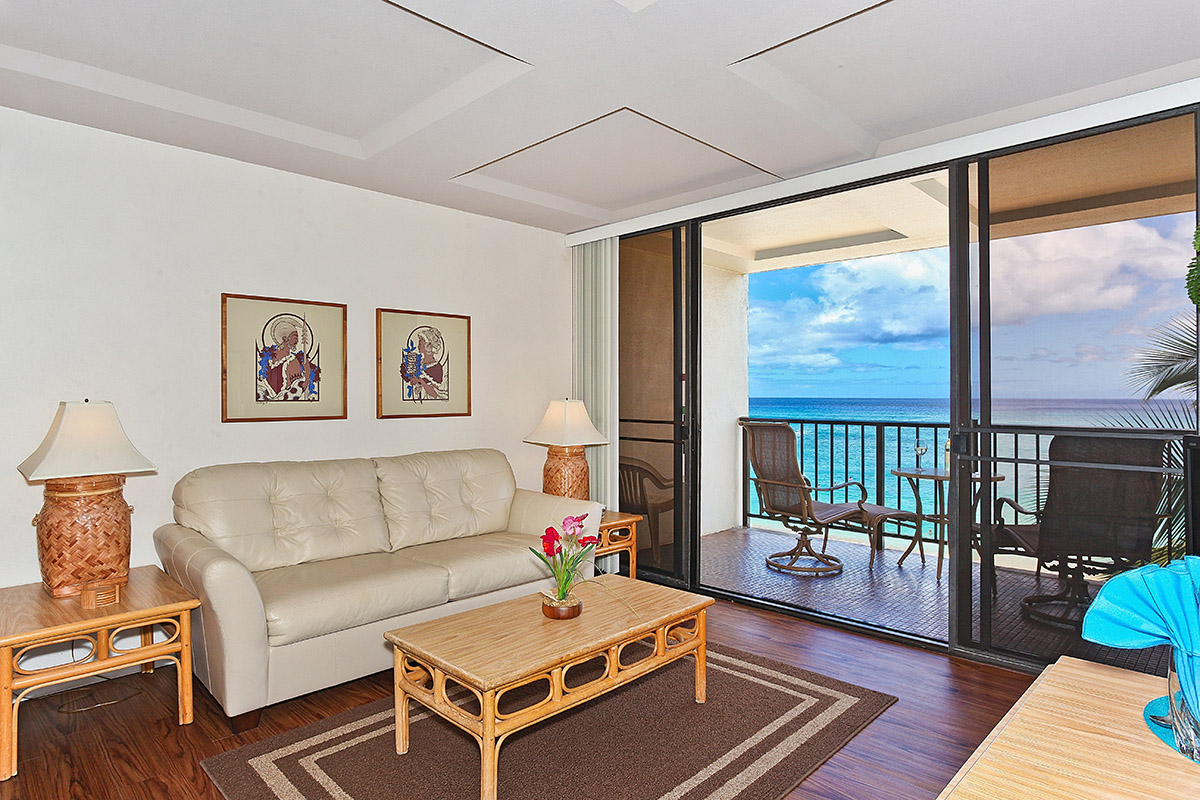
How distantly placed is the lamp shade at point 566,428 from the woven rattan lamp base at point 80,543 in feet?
8.00

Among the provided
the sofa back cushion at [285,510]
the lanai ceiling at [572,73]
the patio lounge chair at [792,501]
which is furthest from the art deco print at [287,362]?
the patio lounge chair at [792,501]

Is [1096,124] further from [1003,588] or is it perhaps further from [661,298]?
[661,298]

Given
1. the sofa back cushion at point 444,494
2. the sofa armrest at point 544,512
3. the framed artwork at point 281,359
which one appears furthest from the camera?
the sofa armrest at point 544,512

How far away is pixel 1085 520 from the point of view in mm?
3043

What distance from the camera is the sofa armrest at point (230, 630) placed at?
260cm

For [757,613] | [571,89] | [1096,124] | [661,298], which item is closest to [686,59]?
[571,89]

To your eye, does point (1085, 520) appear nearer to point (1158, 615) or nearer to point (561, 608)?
point (1158, 615)

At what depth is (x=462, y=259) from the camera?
15.3ft

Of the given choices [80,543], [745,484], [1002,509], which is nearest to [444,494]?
[80,543]

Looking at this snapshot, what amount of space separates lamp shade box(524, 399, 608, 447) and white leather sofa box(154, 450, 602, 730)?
39cm

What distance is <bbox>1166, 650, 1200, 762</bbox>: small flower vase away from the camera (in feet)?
4.10

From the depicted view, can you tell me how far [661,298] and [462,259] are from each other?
141 cm

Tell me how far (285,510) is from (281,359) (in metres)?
0.87

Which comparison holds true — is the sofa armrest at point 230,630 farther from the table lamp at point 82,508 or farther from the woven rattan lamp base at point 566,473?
the woven rattan lamp base at point 566,473
